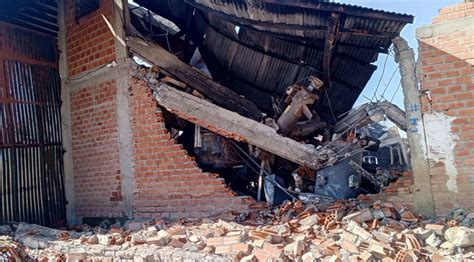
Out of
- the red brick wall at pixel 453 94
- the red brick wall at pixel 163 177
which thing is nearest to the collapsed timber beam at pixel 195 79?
the red brick wall at pixel 163 177

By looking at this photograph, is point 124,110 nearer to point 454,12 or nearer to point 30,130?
point 30,130

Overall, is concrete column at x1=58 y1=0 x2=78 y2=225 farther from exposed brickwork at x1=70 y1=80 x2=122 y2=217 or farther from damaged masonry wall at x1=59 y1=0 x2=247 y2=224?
exposed brickwork at x1=70 y1=80 x2=122 y2=217

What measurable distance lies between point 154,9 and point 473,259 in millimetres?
7106

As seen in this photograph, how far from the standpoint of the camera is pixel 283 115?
591 centimetres

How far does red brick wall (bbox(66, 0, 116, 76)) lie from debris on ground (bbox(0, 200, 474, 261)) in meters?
3.19

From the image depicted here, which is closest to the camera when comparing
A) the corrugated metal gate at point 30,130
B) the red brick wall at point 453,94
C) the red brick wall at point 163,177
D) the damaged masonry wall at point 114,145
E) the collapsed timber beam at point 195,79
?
the red brick wall at point 453,94

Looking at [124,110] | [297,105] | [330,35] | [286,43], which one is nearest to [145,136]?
[124,110]

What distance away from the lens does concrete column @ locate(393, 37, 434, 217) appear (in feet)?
14.4

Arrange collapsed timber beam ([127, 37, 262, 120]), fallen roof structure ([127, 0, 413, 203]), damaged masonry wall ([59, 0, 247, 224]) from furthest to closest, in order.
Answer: collapsed timber beam ([127, 37, 262, 120])
damaged masonry wall ([59, 0, 247, 224])
fallen roof structure ([127, 0, 413, 203])

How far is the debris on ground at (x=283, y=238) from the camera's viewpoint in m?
3.57

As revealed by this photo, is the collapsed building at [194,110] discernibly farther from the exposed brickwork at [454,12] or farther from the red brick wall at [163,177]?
the exposed brickwork at [454,12]

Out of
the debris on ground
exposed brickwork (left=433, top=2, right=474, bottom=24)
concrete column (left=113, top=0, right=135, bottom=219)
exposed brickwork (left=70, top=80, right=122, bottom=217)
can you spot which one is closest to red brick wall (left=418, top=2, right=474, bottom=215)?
exposed brickwork (left=433, top=2, right=474, bottom=24)

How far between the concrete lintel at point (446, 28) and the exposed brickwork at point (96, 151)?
502 centimetres

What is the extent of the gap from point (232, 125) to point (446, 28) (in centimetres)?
316
